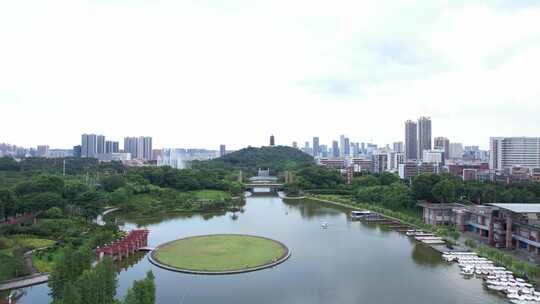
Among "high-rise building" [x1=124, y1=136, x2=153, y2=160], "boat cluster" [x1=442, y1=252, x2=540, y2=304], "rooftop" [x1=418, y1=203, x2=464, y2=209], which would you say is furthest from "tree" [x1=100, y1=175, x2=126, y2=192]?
"high-rise building" [x1=124, y1=136, x2=153, y2=160]

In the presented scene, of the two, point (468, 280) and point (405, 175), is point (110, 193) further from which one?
point (405, 175)

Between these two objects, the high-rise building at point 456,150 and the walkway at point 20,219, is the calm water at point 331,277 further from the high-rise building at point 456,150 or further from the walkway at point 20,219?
the high-rise building at point 456,150

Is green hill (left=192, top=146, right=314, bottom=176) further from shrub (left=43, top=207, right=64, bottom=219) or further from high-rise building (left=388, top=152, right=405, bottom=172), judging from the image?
shrub (left=43, top=207, right=64, bottom=219)

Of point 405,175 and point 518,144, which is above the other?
point 518,144

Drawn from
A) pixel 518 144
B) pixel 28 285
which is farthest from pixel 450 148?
pixel 28 285

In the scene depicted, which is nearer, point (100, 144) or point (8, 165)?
point (8, 165)

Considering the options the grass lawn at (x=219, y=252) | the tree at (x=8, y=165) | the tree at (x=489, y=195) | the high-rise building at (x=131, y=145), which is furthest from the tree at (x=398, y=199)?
the high-rise building at (x=131, y=145)

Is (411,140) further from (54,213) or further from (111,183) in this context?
(54,213)

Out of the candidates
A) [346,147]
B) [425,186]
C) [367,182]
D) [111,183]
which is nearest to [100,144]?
[111,183]
